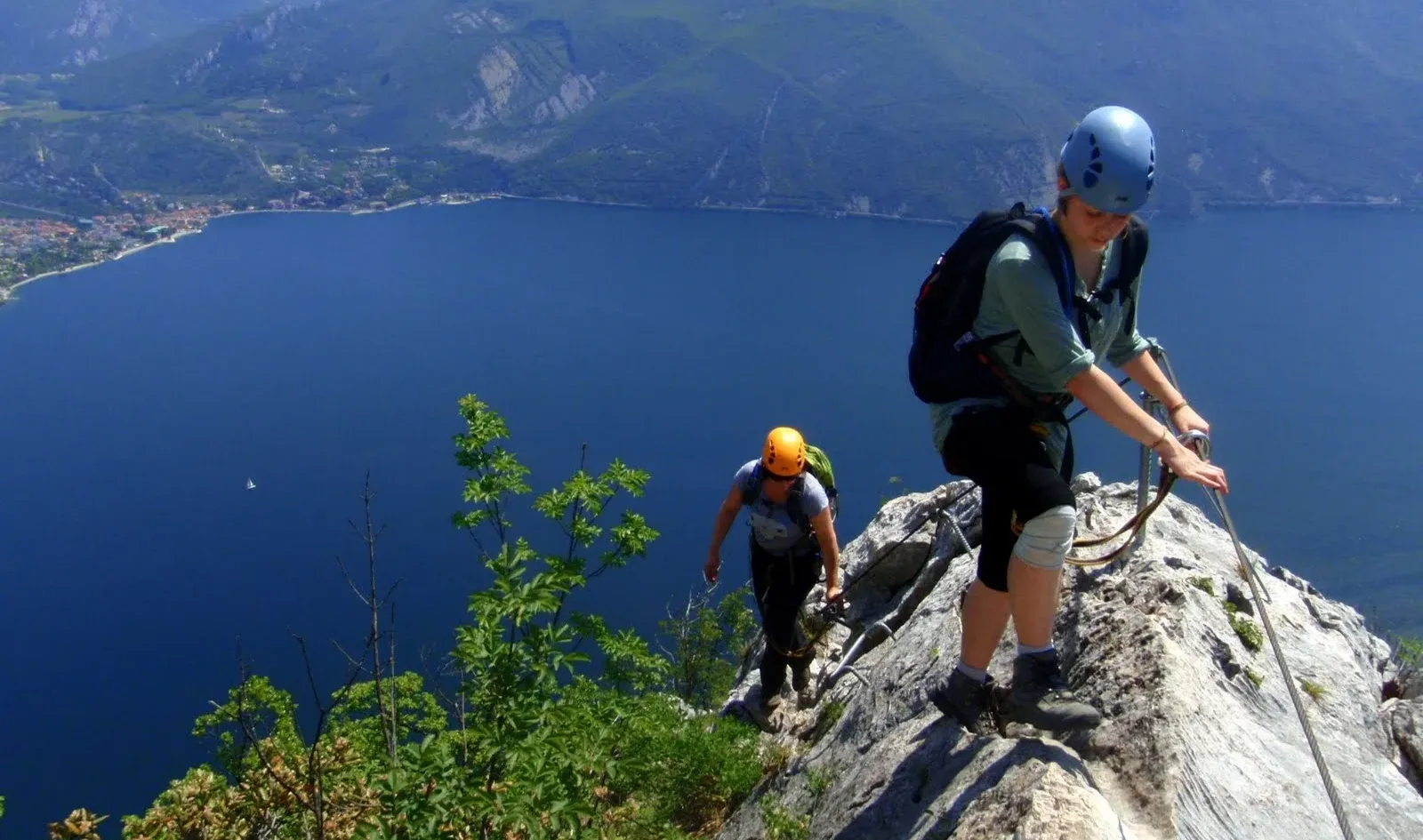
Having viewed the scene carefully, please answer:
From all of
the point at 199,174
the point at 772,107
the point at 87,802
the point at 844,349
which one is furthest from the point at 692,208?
the point at 87,802

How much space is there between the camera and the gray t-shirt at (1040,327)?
9.80 feet

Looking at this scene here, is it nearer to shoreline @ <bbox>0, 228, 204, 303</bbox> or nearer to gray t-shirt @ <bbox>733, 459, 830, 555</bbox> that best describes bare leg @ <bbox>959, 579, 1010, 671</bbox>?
gray t-shirt @ <bbox>733, 459, 830, 555</bbox>

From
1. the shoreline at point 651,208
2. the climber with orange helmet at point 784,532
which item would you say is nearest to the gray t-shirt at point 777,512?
the climber with orange helmet at point 784,532

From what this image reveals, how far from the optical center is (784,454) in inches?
214

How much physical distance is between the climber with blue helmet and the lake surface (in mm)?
25236

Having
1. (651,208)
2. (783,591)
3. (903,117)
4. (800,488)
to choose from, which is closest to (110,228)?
(651,208)

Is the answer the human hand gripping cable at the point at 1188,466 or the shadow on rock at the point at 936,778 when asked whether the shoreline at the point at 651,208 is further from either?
the human hand gripping cable at the point at 1188,466

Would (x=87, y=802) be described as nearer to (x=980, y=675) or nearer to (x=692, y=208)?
(x=980, y=675)

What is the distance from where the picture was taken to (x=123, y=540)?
47.9 metres

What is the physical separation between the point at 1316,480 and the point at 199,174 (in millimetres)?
153962

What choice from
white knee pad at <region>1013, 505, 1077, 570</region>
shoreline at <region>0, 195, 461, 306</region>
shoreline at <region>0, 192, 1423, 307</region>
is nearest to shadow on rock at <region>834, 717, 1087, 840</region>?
white knee pad at <region>1013, 505, 1077, 570</region>

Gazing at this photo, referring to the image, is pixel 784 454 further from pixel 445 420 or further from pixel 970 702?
pixel 445 420

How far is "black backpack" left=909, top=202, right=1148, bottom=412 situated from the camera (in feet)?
10.5

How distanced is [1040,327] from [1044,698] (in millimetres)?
1528
